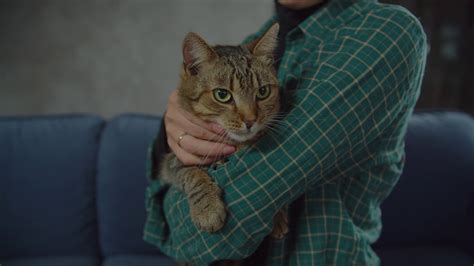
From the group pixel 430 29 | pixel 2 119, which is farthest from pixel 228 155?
pixel 430 29

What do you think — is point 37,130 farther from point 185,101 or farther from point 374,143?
point 374,143

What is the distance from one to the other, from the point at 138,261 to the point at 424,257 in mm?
1154

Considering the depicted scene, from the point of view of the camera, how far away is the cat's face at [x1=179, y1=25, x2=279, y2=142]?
89 cm

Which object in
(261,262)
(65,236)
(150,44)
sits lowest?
(65,236)

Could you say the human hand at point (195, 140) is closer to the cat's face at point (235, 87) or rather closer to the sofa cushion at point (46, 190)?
the cat's face at point (235, 87)

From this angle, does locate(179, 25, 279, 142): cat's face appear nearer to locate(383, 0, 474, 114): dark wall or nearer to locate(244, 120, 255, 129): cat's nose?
locate(244, 120, 255, 129): cat's nose

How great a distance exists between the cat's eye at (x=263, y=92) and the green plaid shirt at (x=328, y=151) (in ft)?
0.17

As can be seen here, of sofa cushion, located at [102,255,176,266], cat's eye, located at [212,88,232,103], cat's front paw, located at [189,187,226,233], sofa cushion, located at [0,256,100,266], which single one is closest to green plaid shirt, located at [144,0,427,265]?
cat's front paw, located at [189,187,226,233]

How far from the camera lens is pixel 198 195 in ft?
2.75

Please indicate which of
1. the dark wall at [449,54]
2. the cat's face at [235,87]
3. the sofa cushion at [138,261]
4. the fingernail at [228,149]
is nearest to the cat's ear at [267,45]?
the cat's face at [235,87]

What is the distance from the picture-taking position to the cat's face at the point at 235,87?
0.89m

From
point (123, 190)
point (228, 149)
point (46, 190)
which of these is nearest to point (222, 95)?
point (228, 149)

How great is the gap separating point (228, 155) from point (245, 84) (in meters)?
0.16

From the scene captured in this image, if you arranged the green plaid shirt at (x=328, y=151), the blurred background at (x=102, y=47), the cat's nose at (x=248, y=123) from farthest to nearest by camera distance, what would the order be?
the blurred background at (x=102, y=47) < the cat's nose at (x=248, y=123) < the green plaid shirt at (x=328, y=151)
